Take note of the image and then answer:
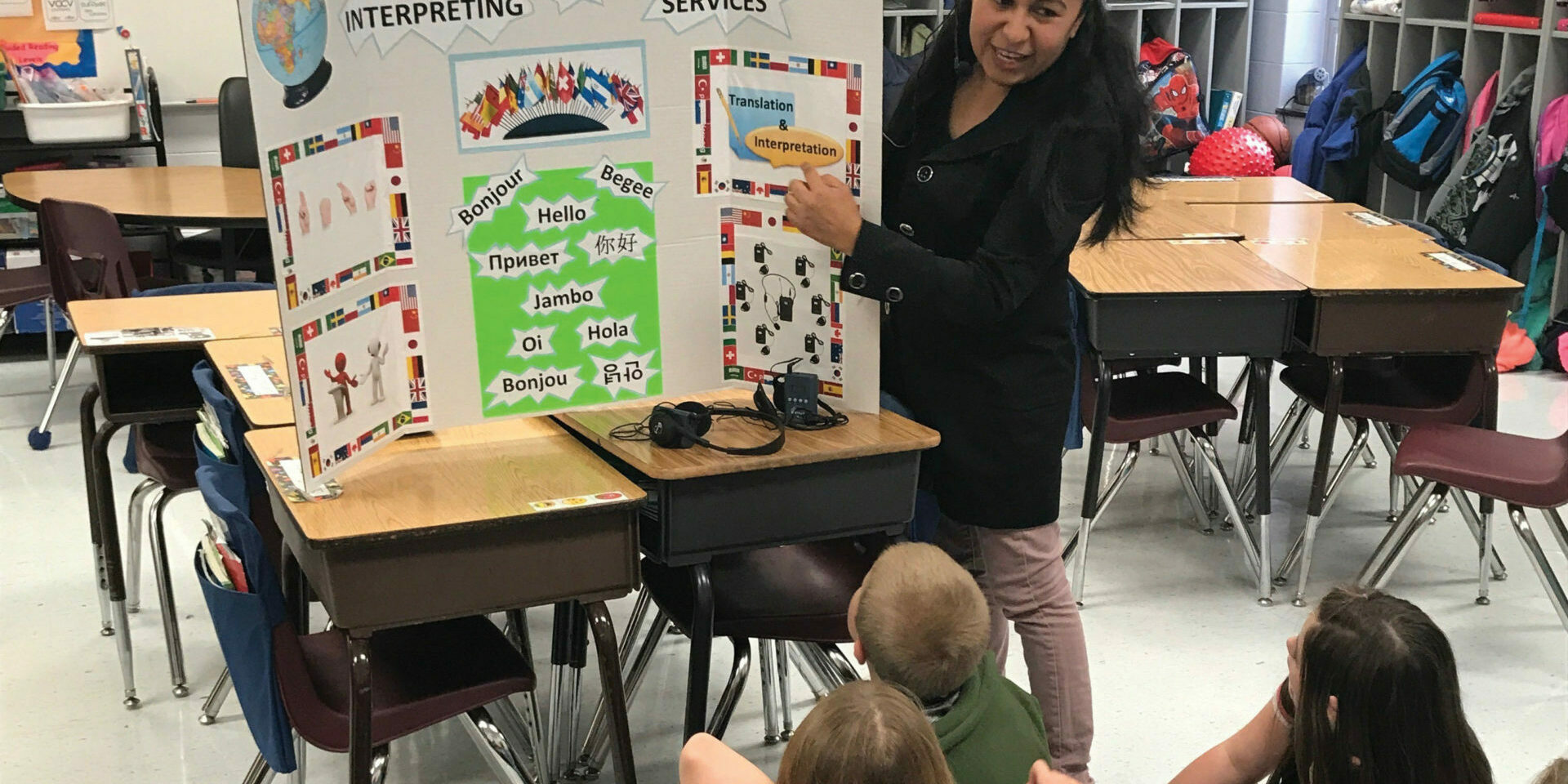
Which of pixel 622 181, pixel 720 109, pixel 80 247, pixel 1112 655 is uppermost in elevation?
pixel 720 109

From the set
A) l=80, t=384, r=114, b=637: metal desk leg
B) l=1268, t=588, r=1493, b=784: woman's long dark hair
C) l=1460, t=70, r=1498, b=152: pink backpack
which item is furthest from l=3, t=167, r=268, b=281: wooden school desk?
l=1460, t=70, r=1498, b=152: pink backpack

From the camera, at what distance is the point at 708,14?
2184 mm

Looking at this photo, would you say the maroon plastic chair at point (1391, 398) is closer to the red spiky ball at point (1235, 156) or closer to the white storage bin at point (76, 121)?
the red spiky ball at point (1235, 156)

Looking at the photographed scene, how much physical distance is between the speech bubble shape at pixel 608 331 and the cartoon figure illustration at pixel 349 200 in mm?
A: 399

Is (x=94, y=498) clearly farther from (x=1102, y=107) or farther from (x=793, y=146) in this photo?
(x=1102, y=107)

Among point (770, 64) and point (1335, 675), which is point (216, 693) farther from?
point (1335, 675)

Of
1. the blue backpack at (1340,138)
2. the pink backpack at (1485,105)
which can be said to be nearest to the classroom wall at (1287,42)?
the blue backpack at (1340,138)

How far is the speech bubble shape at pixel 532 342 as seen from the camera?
2.21 m

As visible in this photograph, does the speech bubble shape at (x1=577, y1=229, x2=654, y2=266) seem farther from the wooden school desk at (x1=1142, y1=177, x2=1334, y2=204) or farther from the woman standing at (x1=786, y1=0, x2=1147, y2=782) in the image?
the wooden school desk at (x1=1142, y1=177, x2=1334, y2=204)

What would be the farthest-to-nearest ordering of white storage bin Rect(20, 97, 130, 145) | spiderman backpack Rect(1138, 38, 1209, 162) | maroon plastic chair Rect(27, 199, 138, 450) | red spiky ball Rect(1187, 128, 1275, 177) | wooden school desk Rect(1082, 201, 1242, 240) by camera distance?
spiderman backpack Rect(1138, 38, 1209, 162)
red spiky ball Rect(1187, 128, 1275, 177)
white storage bin Rect(20, 97, 130, 145)
maroon plastic chair Rect(27, 199, 138, 450)
wooden school desk Rect(1082, 201, 1242, 240)

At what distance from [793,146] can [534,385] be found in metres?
0.54

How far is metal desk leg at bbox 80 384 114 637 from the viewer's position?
10.2ft

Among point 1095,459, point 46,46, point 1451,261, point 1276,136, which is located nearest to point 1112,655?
point 1095,459

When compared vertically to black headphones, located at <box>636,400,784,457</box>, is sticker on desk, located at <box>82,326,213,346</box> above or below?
below
